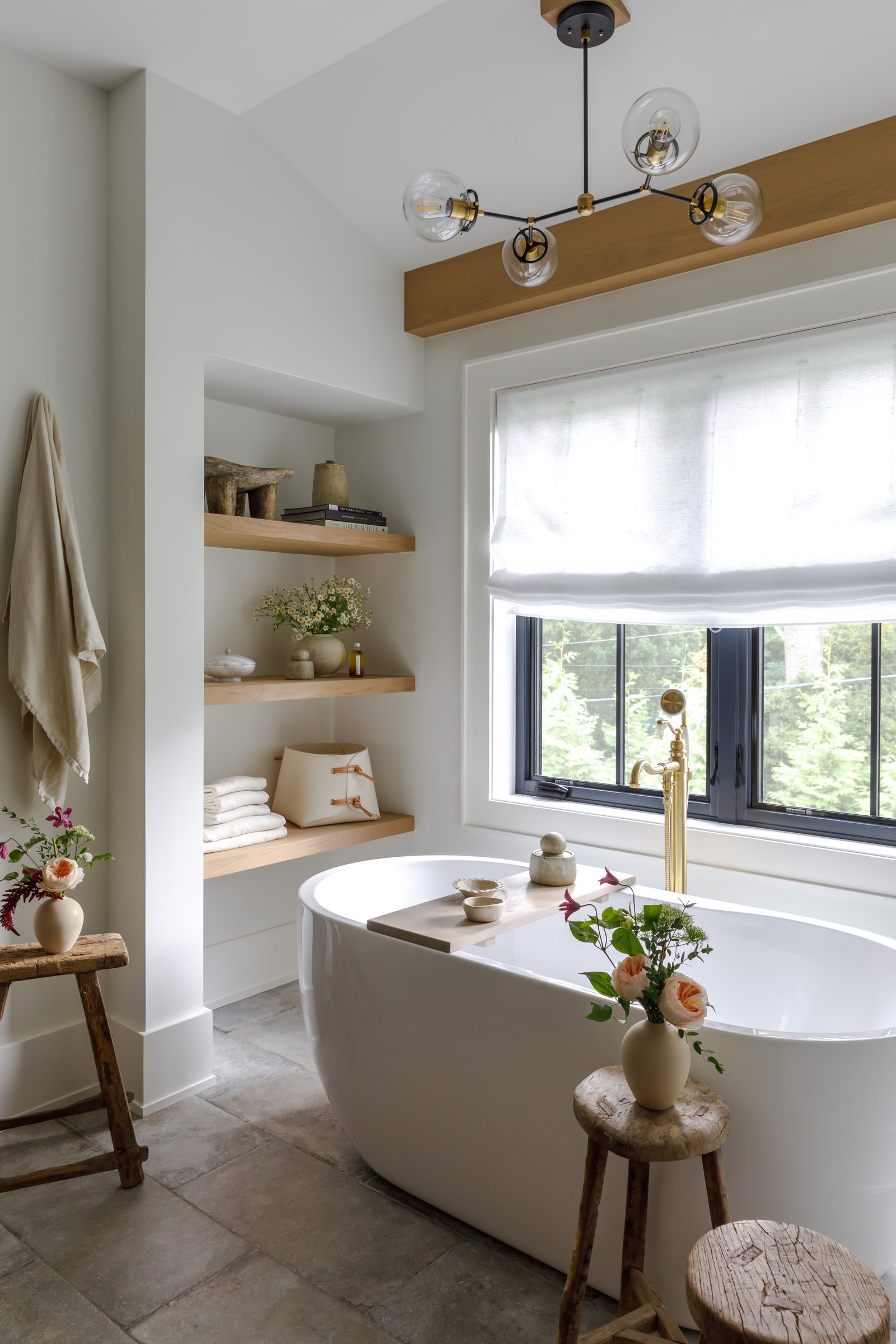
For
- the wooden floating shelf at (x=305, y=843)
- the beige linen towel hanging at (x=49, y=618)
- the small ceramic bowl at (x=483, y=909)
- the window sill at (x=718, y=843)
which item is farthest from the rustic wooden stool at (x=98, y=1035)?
the window sill at (x=718, y=843)

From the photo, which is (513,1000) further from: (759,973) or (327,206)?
(327,206)

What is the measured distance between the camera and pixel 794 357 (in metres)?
2.54

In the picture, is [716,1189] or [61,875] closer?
[716,1189]

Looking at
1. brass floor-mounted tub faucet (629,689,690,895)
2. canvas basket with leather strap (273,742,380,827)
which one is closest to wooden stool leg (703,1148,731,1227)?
brass floor-mounted tub faucet (629,689,690,895)

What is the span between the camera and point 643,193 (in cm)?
180

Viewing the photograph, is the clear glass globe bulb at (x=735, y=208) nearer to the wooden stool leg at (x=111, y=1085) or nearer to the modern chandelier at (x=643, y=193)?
the modern chandelier at (x=643, y=193)

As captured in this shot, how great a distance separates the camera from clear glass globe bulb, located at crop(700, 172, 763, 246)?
5.48 ft

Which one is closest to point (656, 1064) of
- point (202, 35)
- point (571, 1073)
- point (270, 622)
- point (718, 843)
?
point (571, 1073)

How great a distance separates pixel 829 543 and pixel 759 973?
1.11 metres

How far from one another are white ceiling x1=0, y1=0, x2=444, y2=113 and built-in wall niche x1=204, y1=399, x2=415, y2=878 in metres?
1.01

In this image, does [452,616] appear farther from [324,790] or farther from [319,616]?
[324,790]

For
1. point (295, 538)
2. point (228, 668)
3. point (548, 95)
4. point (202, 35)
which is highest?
point (202, 35)

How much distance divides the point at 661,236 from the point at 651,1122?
2.25 meters

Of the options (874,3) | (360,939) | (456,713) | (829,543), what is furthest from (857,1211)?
(874,3)
